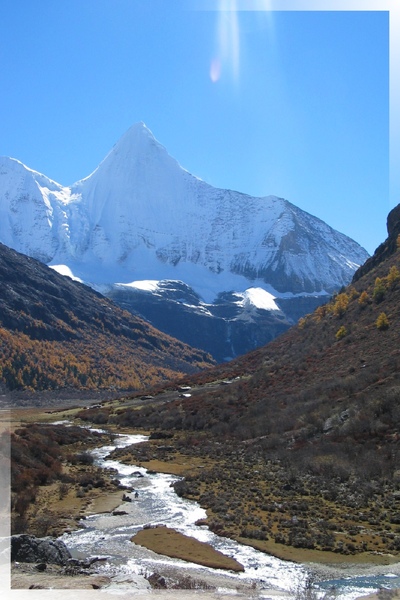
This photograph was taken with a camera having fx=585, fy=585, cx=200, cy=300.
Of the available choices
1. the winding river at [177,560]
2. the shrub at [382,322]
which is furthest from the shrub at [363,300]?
the winding river at [177,560]

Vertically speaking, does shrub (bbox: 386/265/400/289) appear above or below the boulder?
above

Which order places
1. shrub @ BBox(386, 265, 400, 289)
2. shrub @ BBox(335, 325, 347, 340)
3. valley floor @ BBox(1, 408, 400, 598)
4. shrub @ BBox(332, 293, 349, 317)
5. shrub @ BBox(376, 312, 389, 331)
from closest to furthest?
valley floor @ BBox(1, 408, 400, 598), shrub @ BBox(376, 312, 389, 331), shrub @ BBox(335, 325, 347, 340), shrub @ BBox(386, 265, 400, 289), shrub @ BBox(332, 293, 349, 317)

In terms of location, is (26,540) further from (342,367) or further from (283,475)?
(342,367)

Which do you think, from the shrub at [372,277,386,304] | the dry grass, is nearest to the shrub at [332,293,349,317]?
the shrub at [372,277,386,304]

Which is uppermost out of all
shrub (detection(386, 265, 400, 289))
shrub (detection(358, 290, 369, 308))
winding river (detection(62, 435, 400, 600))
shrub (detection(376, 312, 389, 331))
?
shrub (detection(386, 265, 400, 289))

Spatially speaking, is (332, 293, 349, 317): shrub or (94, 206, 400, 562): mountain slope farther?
(332, 293, 349, 317): shrub

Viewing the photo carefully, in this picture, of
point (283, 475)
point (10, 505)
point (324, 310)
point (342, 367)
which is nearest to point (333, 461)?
point (283, 475)

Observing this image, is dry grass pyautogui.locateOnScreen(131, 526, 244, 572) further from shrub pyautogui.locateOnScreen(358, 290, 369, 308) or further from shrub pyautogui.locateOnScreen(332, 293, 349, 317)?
shrub pyautogui.locateOnScreen(332, 293, 349, 317)
